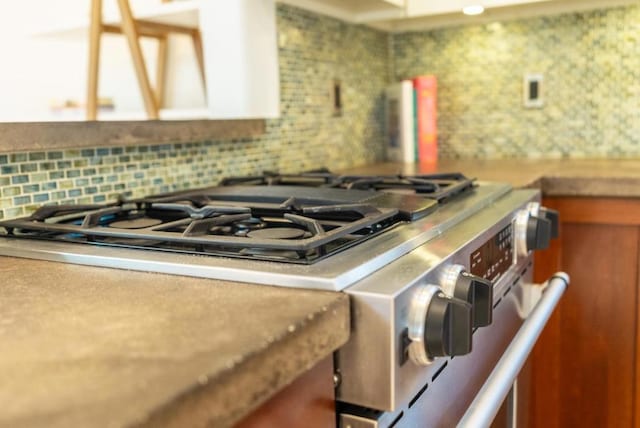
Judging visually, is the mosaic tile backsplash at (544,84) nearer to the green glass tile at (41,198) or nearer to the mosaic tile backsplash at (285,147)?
the mosaic tile backsplash at (285,147)

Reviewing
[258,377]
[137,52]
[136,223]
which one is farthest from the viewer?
[137,52]

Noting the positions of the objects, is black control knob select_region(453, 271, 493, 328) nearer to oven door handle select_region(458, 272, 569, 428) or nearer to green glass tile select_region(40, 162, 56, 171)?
oven door handle select_region(458, 272, 569, 428)

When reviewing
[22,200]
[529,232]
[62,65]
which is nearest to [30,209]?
[22,200]

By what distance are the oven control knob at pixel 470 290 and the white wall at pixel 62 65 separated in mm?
1042

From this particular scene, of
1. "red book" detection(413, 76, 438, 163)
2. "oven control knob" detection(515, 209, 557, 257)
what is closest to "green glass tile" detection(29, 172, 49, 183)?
"oven control knob" detection(515, 209, 557, 257)

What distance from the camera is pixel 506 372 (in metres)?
0.77

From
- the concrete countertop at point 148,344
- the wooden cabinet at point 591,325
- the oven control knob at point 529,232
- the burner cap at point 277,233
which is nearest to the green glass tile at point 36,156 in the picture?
the concrete countertop at point 148,344

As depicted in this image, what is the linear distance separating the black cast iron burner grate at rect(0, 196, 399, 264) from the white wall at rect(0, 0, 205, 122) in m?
0.63

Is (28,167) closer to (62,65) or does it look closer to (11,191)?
(11,191)

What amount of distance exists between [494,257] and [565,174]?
596mm

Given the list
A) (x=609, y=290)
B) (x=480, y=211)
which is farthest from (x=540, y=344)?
(x=480, y=211)

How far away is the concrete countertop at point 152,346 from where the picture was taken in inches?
14.1

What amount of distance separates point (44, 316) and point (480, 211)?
70cm

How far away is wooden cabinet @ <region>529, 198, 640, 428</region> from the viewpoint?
135 centimetres
